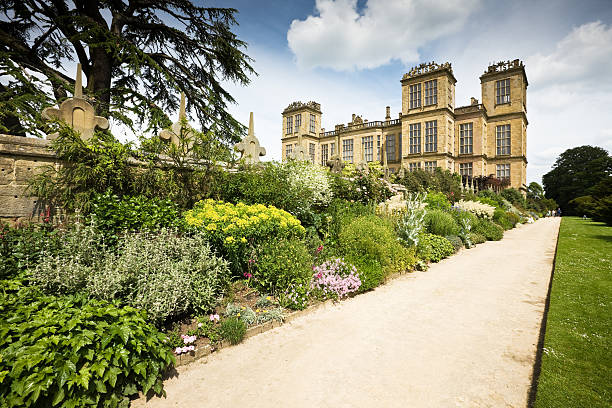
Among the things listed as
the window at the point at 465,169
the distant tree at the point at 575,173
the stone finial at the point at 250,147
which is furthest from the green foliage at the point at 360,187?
the distant tree at the point at 575,173

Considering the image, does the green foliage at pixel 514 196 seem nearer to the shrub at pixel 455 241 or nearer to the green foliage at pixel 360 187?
the shrub at pixel 455 241

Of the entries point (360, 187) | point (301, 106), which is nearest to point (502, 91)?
point (301, 106)

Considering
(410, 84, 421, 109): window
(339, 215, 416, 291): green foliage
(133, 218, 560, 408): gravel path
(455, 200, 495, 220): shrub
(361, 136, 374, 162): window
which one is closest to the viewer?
(133, 218, 560, 408): gravel path

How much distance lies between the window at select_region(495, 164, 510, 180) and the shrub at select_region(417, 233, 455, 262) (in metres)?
27.8

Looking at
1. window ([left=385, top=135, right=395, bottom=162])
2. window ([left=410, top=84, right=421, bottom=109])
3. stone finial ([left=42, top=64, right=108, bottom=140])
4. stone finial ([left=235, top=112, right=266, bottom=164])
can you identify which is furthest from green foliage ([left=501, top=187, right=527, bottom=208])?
stone finial ([left=42, top=64, right=108, bottom=140])

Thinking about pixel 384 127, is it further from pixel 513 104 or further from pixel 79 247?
pixel 79 247

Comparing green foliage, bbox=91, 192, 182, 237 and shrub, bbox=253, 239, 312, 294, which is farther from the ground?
green foliage, bbox=91, 192, 182, 237

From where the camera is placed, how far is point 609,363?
2555 millimetres

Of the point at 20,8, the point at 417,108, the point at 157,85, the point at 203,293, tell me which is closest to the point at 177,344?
the point at 203,293

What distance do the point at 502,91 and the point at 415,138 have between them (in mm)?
10788

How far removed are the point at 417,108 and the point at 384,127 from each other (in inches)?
180

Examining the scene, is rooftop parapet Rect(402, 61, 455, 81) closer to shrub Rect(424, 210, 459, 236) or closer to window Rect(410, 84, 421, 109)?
window Rect(410, 84, 421, 109)

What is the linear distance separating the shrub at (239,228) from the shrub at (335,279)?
867mm

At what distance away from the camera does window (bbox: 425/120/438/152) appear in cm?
2817
